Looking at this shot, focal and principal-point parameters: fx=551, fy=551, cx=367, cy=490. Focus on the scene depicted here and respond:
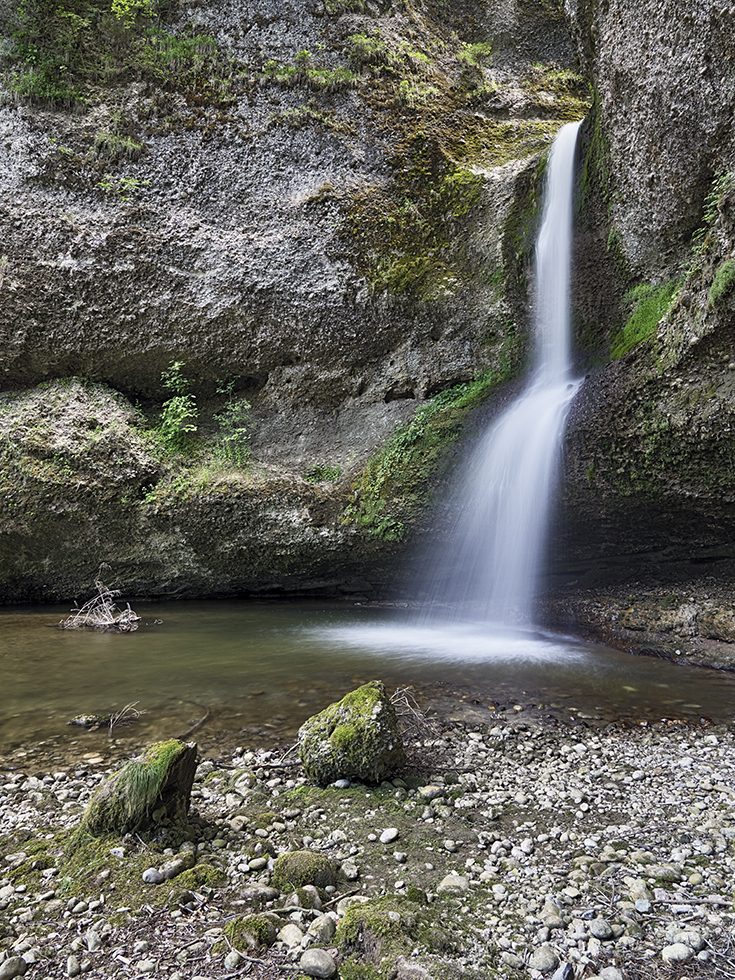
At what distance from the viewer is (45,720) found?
432cm

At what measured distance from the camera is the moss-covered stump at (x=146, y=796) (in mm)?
2615

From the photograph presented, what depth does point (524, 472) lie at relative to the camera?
299 inches

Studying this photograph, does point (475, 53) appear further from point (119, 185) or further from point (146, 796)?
point (146, 796)

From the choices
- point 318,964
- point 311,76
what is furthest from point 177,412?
point 318,964

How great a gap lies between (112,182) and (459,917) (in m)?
11.2

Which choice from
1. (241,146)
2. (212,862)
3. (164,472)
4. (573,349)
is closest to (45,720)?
(212,862)

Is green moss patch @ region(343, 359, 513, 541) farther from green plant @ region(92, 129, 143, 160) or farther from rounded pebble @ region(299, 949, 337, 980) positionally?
rounded pebble @ region(299, 949, 337, 980)

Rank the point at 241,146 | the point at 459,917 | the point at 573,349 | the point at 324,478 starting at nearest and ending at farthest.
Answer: the point at 459,917 < the point at 573,349 < the point at 324,478 < the point at 241,146

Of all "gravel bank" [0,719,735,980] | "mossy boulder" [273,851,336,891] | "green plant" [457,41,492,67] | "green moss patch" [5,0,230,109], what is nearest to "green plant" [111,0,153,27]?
"green moss patch" [5,0,230,109]

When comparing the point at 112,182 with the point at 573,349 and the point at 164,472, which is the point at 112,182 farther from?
the point at 573,349

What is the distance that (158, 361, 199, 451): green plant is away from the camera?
961 centimetres

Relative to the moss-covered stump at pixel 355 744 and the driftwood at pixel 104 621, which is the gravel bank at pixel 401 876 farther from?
the driftwood at pixel 104 621

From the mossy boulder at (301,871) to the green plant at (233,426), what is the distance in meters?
7.47

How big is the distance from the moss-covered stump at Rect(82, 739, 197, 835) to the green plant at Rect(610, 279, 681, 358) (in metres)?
6.73
